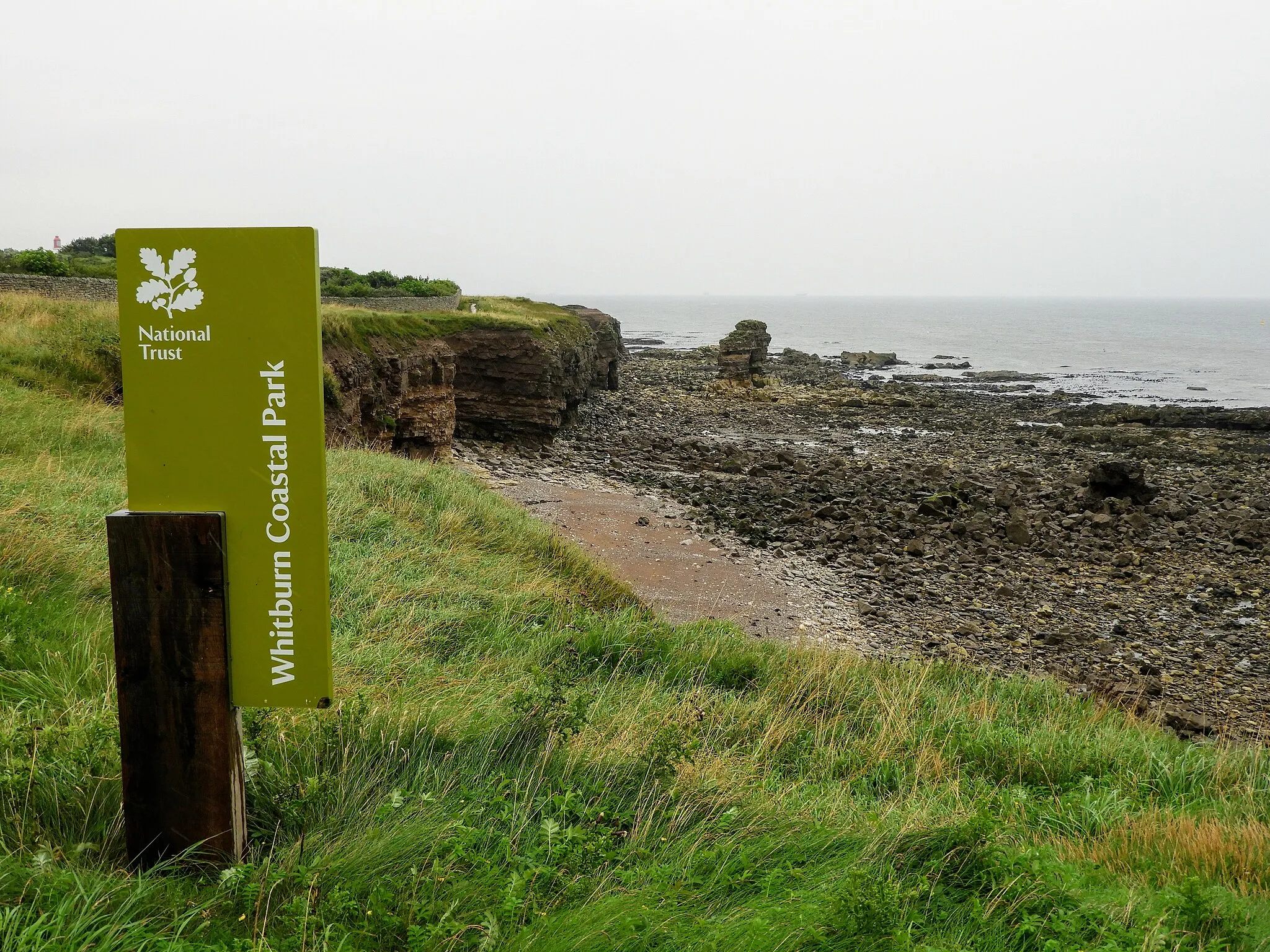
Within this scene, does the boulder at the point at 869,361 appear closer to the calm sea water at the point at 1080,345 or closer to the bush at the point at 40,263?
the calm sea water at the point at 1080,345

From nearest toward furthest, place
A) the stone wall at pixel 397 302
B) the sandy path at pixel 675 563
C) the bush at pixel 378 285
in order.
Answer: the sandy path at pixel 675 563
the stone wall at pixel 397 302
the bush at pixel 378 285

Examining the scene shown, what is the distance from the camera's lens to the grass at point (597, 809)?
281 cm

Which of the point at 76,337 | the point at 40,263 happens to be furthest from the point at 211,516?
the point at 40,263

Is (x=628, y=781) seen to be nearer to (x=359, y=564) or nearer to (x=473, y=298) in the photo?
(x=359, y=564)

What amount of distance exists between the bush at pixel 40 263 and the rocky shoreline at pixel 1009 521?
12880 millimetres

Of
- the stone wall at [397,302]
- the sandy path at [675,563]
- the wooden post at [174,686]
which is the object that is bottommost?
the sandy path at [675,563]

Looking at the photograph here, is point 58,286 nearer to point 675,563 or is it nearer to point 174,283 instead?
point 675,563

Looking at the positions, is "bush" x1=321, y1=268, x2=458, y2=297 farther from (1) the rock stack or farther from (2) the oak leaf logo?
(2) the oak leaf logo

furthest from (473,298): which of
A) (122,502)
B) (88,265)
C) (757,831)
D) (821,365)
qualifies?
(757,831)

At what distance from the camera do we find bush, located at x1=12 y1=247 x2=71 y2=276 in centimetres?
2253

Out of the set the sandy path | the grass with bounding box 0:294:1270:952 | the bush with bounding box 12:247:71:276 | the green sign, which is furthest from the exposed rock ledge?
the green sign

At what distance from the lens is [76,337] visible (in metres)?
15.5

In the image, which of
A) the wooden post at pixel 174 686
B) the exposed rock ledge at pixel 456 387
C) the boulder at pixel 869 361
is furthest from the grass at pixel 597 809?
the boulder at pixel 869 361

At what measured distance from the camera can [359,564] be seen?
8734mm
